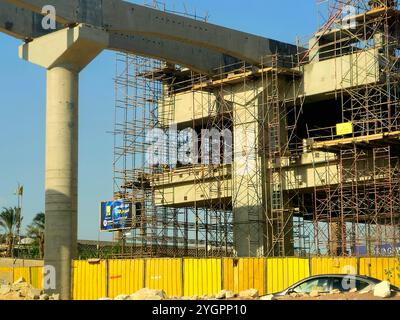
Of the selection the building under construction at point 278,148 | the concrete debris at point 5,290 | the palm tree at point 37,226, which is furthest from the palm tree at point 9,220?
the concrete debris at point 5,290

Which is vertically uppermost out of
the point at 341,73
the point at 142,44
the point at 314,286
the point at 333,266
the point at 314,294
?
the point at 142,44

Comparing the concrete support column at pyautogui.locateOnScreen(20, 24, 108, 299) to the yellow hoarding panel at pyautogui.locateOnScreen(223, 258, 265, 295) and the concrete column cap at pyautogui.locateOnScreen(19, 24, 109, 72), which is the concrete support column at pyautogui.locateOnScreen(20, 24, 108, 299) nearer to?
the concrete column cap at pyautogui.locateOnScreen(19, 24, 109, 72)

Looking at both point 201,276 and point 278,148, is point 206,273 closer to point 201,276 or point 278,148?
point 201,276

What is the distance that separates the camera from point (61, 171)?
3228cm

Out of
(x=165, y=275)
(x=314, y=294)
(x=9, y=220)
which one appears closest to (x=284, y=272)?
(x=165, y=275)

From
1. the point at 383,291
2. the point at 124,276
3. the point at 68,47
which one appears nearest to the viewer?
the point at 383,291

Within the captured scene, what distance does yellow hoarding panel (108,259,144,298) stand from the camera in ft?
107

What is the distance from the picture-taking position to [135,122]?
155ft

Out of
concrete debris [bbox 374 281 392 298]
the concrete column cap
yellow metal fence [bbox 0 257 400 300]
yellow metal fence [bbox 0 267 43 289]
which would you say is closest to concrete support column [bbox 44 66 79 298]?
the concrete column cap

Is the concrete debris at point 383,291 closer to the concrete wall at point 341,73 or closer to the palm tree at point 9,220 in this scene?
the concrete wall at point 341,73

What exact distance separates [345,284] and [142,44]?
23106mm
